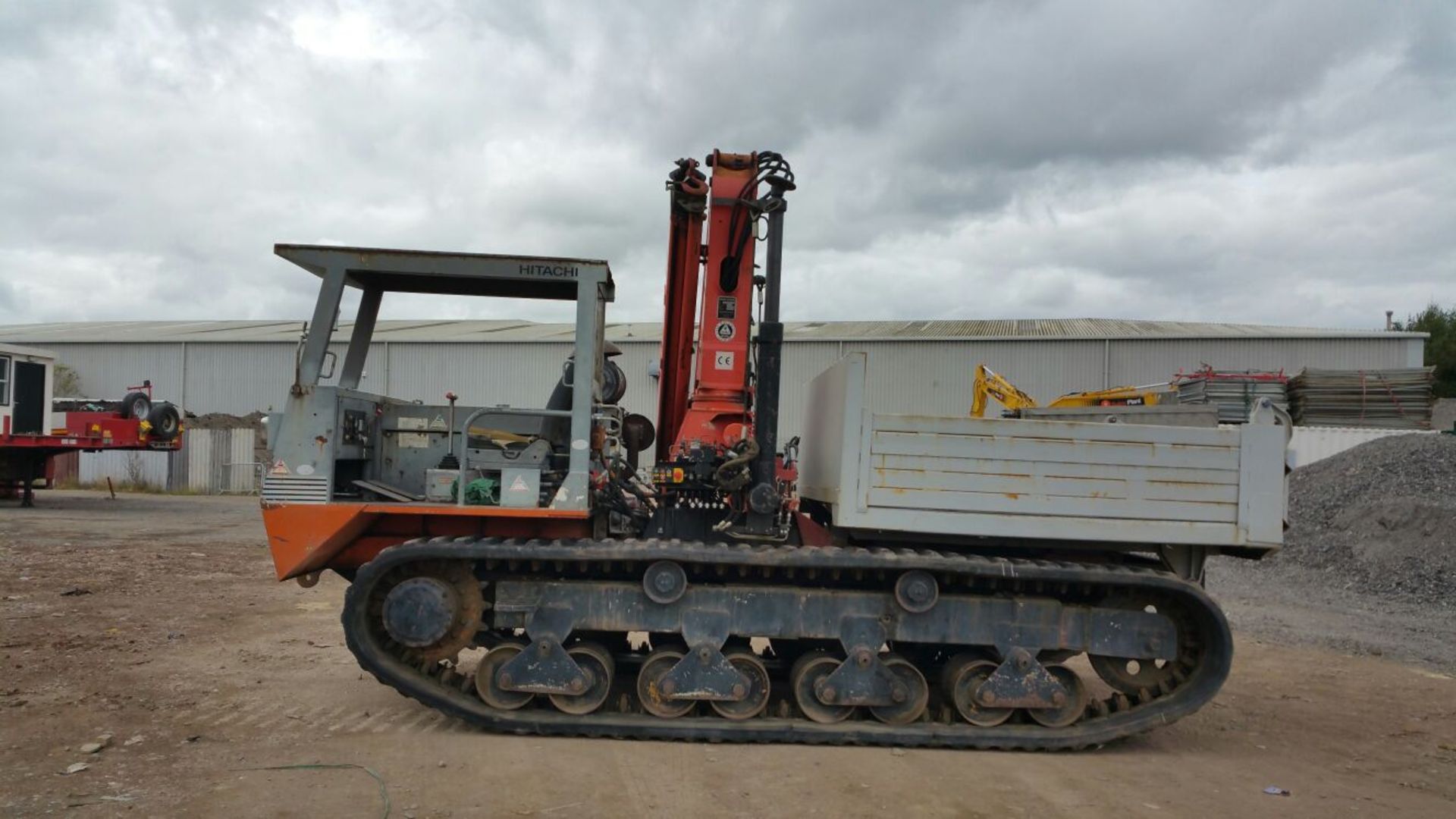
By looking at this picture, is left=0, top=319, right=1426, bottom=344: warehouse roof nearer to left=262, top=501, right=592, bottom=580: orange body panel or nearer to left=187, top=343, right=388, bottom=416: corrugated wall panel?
left=187, top=343, right=388, bottom=416: corrugated wall panel

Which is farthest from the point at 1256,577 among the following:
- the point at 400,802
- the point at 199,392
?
the point at 199,392

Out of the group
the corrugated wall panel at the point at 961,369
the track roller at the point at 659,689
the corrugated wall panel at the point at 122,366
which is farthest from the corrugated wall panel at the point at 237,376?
the track roller at the point at 659,689

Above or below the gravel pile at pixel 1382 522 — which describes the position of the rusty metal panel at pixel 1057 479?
above

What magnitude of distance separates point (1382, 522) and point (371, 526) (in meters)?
14.8

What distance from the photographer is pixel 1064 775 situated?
18.1 feet

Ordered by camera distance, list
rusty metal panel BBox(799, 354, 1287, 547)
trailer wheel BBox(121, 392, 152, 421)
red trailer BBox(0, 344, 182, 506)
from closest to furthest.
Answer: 1. rusty metal panel BBox(799, 354, 1287, 547)
2. red trailer BBox(0, 344, 182, 506)
3. trailer wheel BBox(121, 392, 152, 421)

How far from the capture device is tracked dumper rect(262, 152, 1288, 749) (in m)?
5.84

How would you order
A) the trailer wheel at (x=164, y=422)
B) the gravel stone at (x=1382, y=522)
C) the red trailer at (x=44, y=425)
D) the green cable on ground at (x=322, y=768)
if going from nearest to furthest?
the green cable on ground at (x=322, y=768)
the gravel stone at (x=1382, y=522)
the red trailer at (x=44, y=425)
the trailer wheel at (x=164, y=422)

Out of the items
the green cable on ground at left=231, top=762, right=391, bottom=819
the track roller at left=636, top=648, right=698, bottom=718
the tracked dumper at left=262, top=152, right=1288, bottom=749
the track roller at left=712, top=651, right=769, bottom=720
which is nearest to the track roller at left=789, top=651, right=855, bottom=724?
the tracked dumper at left=262, top=152, right=1288, bottom=749

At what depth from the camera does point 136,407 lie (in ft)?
74.4

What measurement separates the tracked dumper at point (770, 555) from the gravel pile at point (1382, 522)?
8677 mm

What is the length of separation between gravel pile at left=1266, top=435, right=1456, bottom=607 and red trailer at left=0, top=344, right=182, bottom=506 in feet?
75.4

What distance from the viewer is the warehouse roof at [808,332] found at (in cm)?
2700

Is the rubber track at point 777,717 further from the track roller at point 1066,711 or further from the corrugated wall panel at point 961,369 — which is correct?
the corrugated wall panel at point 961,369
